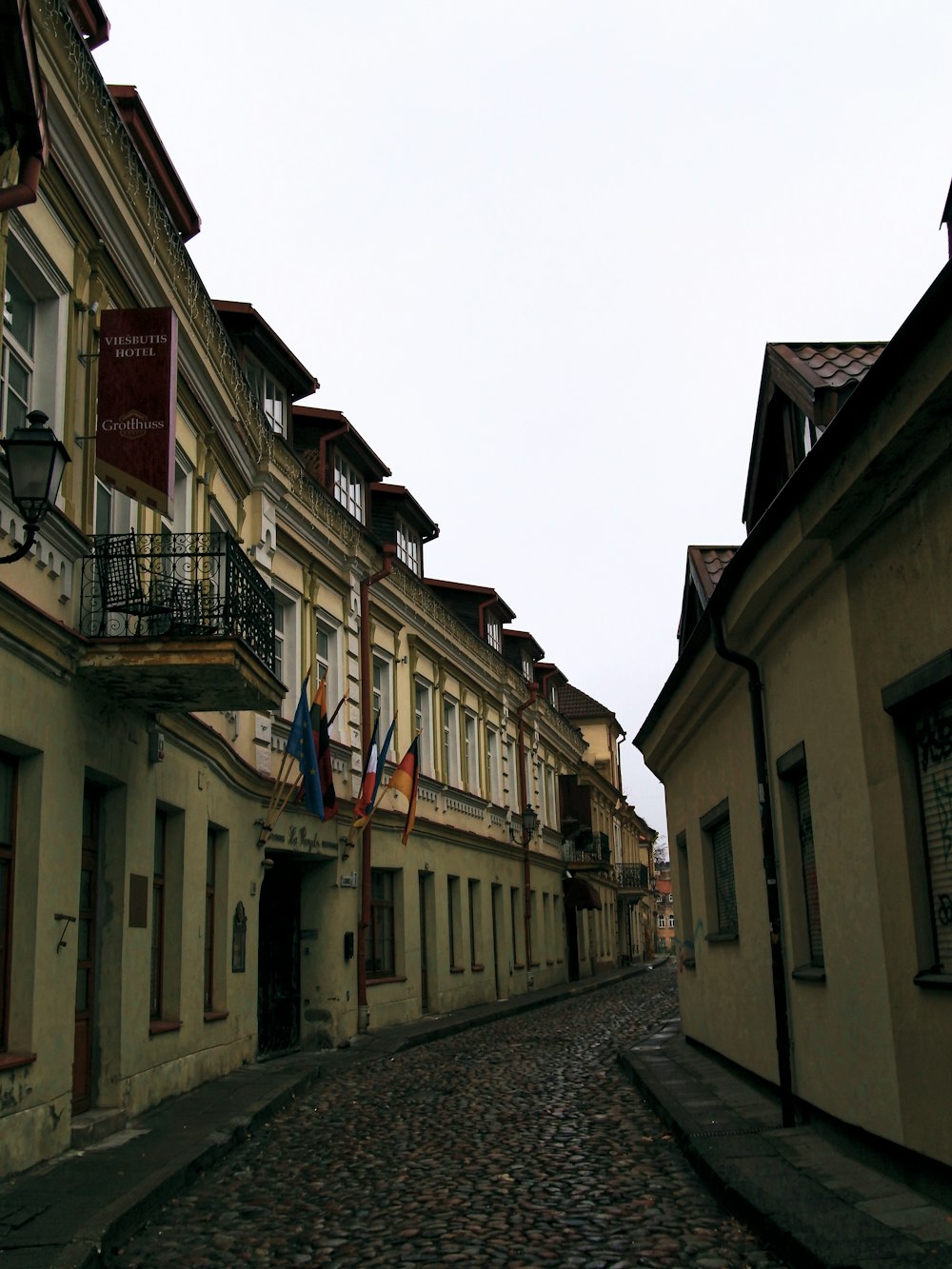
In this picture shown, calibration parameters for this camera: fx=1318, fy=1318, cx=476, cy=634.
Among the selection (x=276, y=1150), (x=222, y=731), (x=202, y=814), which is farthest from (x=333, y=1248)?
(x=222, y=731)

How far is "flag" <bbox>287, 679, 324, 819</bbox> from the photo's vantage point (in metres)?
14.2

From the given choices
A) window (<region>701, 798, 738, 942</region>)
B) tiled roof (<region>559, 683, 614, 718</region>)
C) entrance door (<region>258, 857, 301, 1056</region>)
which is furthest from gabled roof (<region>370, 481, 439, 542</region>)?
tiled roof (<region>559, 683, 614, 718</region>)

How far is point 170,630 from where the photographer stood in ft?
32.9

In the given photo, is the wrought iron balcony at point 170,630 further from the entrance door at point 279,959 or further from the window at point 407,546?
the window at point 407,546

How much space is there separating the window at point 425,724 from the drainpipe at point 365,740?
3.47m

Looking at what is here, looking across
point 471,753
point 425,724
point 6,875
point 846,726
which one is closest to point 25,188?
point 6,875

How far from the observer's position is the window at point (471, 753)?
28.0 m

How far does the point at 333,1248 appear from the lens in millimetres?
6781

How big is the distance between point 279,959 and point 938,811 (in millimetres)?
12559

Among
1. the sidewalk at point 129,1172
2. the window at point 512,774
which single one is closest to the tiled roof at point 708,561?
the sidewalk at point 129,1172

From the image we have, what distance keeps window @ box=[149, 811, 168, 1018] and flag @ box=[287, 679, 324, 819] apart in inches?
78.9

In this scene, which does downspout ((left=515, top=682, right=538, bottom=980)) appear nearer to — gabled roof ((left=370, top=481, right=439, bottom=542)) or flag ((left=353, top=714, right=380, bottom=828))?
gabled roof ((left=370, top=481, right=439, bottom=542))

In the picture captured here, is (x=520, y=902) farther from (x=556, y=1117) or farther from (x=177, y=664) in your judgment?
(x=177, y=664)

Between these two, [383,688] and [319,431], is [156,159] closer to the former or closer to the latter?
[319,431]
